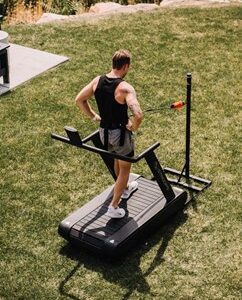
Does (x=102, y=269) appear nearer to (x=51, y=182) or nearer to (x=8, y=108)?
(x=51, y=182)

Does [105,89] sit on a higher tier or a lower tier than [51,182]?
higher

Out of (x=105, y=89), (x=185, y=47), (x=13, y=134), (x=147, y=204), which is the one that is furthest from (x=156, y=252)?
(x=185, y=47)

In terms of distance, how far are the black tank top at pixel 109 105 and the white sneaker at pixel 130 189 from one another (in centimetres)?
103

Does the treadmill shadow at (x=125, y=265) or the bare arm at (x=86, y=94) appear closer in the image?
the treadmill shadow at (x=125, y=265)

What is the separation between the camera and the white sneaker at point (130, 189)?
7.45 metres

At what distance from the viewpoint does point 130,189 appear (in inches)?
296

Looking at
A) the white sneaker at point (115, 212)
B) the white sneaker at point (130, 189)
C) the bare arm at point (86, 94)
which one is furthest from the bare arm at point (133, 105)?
the white sneaker at point (130, 189)

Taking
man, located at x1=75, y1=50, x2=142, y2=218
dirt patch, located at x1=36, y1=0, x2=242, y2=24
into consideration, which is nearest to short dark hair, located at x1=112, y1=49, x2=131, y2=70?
man, located at x1=75, y1=50, x2=142, y2=218

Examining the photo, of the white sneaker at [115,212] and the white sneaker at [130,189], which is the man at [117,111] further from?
the white sneaker at [130,189]

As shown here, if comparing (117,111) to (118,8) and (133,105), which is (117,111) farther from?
(118,8)

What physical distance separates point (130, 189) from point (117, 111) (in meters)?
1.25

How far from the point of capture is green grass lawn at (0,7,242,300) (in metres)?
6.64

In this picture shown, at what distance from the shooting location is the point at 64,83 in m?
10.9

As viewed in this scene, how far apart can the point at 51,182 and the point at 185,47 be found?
4.86 m
